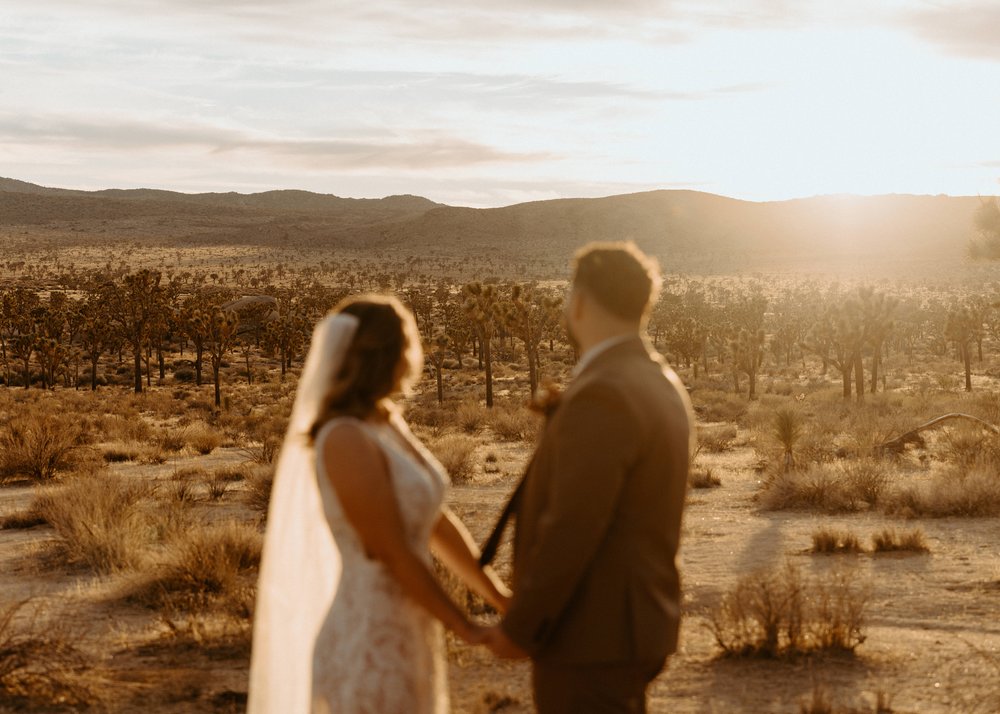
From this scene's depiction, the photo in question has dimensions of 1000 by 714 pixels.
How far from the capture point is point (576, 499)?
2807 millimetres

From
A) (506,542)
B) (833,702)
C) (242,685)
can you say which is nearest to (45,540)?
(506,542)

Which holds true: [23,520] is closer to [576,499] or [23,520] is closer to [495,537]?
[495,537]

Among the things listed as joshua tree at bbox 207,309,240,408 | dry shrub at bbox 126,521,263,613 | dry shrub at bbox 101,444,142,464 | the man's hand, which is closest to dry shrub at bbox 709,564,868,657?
dry shrub at bbox 126,521,263,613

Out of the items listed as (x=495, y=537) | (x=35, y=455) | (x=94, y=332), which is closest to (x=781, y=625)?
(x=495, y=537)

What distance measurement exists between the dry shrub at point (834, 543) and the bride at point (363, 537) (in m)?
8.80

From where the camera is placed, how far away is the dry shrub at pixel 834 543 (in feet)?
37.5

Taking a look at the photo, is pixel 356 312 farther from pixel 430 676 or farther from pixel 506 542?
pixel 506 542

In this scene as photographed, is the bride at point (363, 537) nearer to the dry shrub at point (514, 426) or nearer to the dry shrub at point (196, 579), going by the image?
the dry shrub at point (196, 579)

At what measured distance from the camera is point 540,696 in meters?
3.04

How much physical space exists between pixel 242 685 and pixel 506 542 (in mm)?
6133

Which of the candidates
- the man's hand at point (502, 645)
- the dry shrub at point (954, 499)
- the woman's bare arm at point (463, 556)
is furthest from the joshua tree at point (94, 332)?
the man's hand at point (502, 645)

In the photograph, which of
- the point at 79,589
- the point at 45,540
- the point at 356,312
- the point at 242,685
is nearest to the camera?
the point at 356,312

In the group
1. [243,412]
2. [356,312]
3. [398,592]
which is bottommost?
[243,412]

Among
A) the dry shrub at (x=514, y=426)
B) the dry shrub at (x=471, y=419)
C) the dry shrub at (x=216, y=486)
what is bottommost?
the dry shrub at (x=471, y=419)
